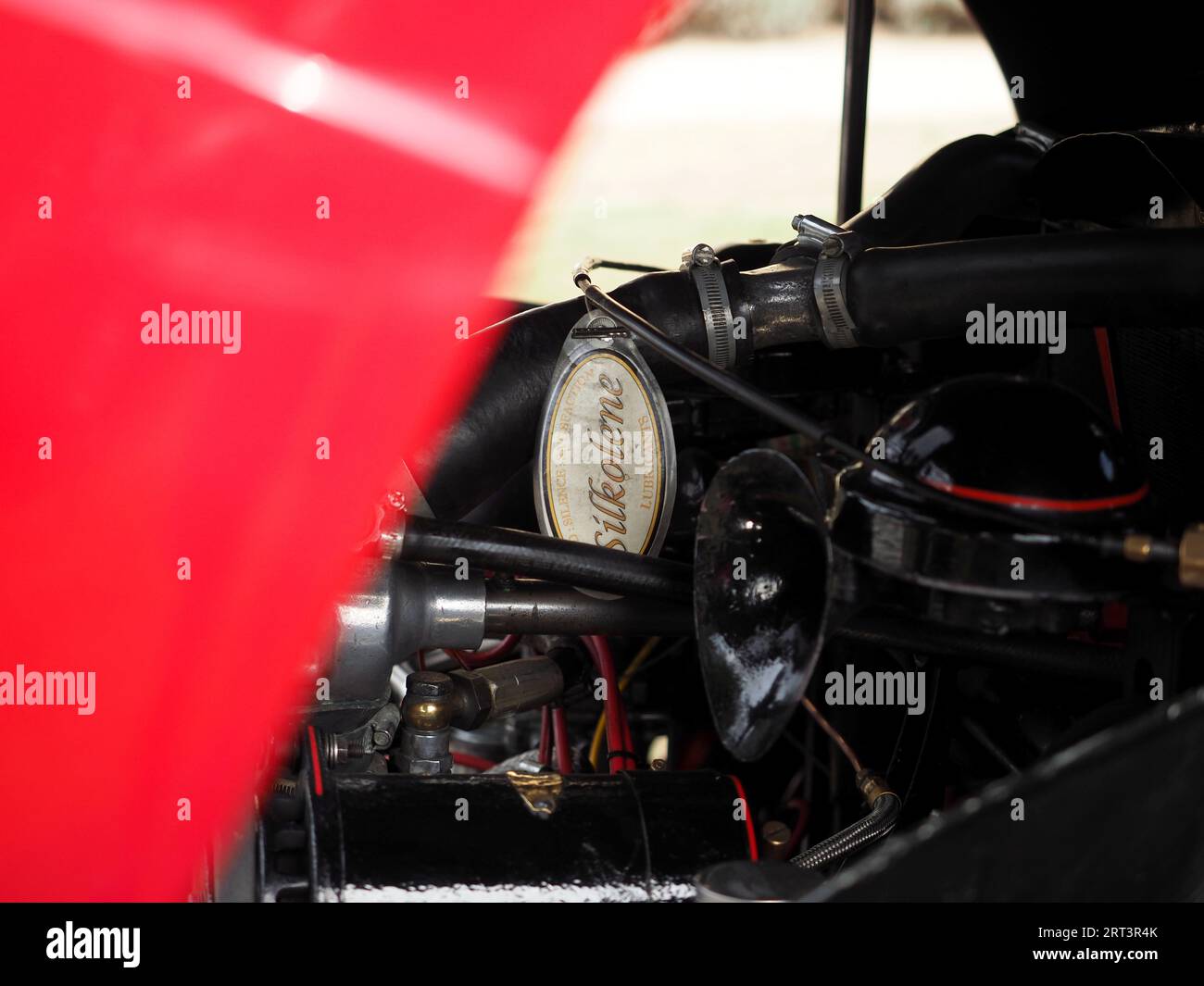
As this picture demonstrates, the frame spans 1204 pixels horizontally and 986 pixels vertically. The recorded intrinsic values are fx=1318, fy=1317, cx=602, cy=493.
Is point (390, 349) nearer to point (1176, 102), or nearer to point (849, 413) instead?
point (849, 413)

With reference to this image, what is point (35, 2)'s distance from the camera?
115 centimetres

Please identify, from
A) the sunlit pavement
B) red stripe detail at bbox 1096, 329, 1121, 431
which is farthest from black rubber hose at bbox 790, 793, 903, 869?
the sunlit pavement

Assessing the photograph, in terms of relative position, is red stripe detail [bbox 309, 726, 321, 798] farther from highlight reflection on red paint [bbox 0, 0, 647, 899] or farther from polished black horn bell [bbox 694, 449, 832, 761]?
polished black horn bell [bbox 694, 449, 832, 761]

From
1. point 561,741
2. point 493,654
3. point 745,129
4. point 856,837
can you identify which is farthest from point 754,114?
point 856,837

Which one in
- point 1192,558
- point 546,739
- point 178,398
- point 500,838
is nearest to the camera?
point 1192,558

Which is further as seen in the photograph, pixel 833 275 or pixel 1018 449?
pixel 833 275

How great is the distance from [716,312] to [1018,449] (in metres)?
0.54

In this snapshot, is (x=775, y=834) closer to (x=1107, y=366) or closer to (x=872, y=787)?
(x=872, y=787)

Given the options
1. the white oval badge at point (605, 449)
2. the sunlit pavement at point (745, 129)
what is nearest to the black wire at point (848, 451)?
the white oval badge at point (605, 449)

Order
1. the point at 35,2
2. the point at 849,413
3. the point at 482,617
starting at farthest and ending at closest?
1. the point at 849,413
2. the point at 482,617
3. the point at 35,2

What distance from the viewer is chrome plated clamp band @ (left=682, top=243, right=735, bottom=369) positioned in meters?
1.46

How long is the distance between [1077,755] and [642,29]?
1080 mm

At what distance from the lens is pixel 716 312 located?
57.3 inches

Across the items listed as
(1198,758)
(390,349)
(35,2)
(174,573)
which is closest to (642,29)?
(390,349)
